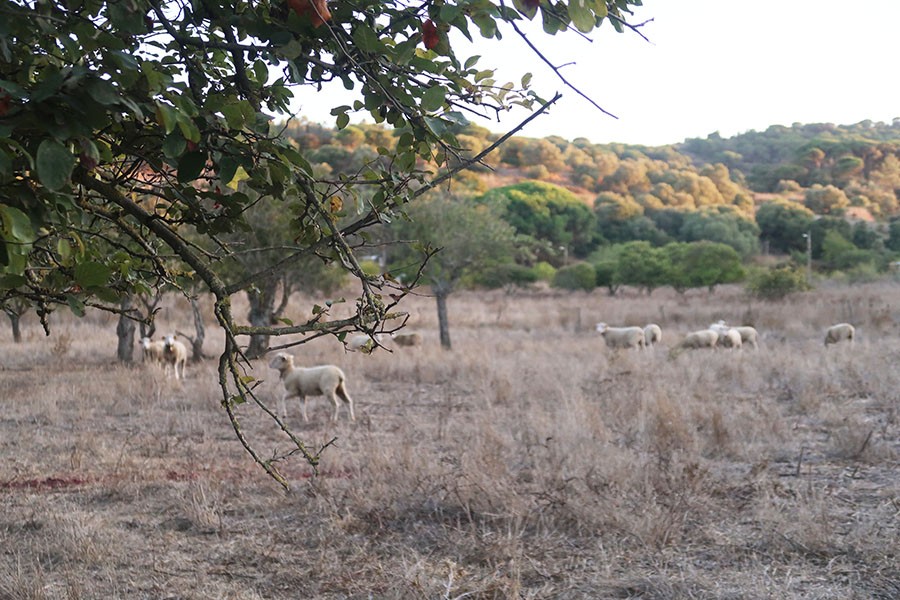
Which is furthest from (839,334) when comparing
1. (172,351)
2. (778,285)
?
(172,351)

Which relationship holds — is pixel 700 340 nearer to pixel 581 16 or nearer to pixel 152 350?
pixel 152 350

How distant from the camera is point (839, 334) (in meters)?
18.7

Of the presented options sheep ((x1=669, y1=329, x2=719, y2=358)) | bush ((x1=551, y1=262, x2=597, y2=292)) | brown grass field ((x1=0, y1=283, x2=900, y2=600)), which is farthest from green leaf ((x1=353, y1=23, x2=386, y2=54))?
bush ((x1=551, y1=262, x2=597, y2=292))

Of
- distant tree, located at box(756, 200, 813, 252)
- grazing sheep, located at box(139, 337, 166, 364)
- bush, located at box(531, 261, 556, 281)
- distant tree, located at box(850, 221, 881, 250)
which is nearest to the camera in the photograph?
grazing sheep, located at box(139, 337, 166, 364)

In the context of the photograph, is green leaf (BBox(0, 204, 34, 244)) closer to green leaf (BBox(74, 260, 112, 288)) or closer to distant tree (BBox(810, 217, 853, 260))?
green leaf (BBox(74, 260, 112, 288))

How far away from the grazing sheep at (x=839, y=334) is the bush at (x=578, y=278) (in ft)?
76.6

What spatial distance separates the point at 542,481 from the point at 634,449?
1.83 meters

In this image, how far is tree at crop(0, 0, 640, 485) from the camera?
153 centimetres

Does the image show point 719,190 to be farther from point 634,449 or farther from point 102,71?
point 102,71

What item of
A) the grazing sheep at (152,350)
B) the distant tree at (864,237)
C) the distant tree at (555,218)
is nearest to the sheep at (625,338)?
the grazing sheep at (152,350)

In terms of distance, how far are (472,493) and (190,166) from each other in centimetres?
386

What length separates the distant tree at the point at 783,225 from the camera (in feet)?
215

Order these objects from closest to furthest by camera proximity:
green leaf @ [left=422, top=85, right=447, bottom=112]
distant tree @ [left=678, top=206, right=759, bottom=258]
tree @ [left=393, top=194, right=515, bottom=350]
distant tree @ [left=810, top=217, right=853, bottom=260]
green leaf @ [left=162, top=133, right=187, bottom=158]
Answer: green leaf @ [left=162, top=133, right=187, bottom=158] → green leaf @ [left=422, top=85, right=447, bottom=112] → tree @ [left=393, top=194, right=515, bottom=350] → distant tree @ [left=810, top=217, right=853, bottom=260] → distant tree @ [left=678, top=206, right=759, bottom=258]

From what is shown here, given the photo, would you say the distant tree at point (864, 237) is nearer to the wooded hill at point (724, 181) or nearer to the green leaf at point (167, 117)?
the wooded hill at point (724, 181)
